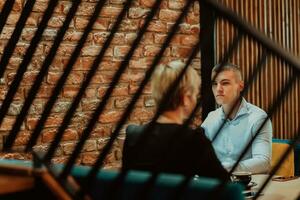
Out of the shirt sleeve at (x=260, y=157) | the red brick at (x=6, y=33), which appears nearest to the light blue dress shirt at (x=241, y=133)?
the shirt sleeve at (x=260, y=157)

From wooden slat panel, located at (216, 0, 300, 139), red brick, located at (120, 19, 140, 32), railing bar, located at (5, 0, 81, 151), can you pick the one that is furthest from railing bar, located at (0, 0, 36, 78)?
wooden slat panel, located at (216, 0, 300, 139)

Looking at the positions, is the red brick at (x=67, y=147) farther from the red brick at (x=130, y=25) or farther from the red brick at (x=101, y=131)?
the red brick at (x=130, y=25)

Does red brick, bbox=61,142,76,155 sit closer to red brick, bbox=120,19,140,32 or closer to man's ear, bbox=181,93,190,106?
red brick, bbox=120,19,140,32

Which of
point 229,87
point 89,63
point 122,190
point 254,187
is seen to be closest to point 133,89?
point 89,63

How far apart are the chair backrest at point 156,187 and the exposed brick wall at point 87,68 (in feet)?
4.31

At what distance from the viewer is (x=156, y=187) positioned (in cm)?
173

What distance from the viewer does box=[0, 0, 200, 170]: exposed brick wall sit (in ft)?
10.2

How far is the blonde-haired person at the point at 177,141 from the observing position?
6.52ft

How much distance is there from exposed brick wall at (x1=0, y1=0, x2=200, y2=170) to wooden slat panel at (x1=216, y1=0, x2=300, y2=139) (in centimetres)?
55

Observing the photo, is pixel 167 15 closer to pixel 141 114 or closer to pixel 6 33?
pixel 141 114

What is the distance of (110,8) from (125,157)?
1.24m

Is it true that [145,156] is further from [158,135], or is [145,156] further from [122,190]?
[122,190]

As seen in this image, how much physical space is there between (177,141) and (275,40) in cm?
268

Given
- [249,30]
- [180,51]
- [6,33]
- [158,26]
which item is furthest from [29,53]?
[180,51]
